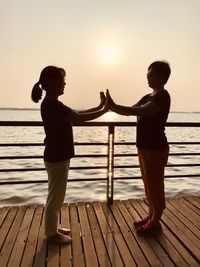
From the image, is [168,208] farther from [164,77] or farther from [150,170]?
[164,77]

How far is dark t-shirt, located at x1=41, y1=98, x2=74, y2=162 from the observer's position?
3701 millimetres

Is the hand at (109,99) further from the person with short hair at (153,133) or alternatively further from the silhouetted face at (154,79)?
the silhouetted face at (154,79)

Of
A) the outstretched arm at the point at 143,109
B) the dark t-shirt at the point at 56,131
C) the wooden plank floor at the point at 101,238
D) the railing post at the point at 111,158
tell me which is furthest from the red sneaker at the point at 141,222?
the outstretched arm at the point at 143,109

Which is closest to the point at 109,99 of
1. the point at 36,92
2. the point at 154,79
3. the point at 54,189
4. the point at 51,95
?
the point at 154,79

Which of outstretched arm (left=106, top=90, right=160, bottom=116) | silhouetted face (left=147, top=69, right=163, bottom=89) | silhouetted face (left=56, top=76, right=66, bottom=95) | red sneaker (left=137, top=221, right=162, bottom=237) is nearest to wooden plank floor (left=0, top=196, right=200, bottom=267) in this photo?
red sneaker (left=137, top=221, right=162, bottom=237)

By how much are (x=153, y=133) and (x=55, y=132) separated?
125cm

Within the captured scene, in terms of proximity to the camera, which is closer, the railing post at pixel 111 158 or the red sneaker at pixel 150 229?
the red sneaker at pixel 150 229

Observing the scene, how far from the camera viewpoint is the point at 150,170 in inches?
168

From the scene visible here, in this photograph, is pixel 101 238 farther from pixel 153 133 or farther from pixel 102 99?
pixel 102 99

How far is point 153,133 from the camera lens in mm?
4191

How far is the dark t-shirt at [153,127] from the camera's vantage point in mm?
4071

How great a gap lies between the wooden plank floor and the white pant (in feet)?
0.84

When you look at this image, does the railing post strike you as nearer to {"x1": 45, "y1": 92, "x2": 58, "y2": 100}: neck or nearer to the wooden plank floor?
the wooden plank floor

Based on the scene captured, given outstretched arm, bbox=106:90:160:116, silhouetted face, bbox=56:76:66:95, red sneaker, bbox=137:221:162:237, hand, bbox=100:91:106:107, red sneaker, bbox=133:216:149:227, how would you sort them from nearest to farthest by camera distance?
silhouetted face, bbox=56:76:66:95 → outstretched arm, bbox=106:90:160:116 → hand, bbox=100:91:106:107 → red sneaker, bbox=137:221:162:237 → red sneaker, bbox=133:216:149:227
